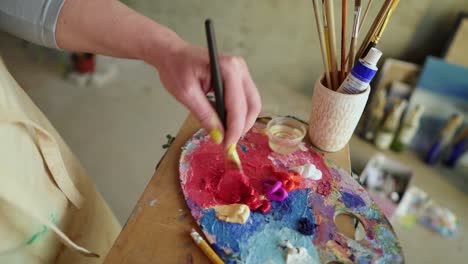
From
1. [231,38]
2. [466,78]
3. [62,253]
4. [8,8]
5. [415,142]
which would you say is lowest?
[415,142]

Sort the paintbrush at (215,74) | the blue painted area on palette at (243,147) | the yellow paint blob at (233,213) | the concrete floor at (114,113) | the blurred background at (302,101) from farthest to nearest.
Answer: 1. the concrete floor at (114,113)
2. the blurred background at (302,101)
3. the blue painted area on palette at (243,147)
4. the yellow paint blob at (233,213)
5. the paintbrush at (215,74)

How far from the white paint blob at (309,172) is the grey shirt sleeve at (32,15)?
1.48 feet

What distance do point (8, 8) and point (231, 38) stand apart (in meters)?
1.22

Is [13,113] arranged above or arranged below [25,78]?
above

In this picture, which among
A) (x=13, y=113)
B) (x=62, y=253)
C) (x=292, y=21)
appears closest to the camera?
(x=13, y=113)

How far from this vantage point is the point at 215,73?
44 cm

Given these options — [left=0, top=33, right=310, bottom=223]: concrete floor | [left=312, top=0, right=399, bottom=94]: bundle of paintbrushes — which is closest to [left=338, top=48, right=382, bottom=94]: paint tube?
[left=312, top=0, right=399, bottom=94]: bundle of paintbrushes

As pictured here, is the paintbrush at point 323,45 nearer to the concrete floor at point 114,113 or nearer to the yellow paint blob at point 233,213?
the yellow paint blob at point 233,213

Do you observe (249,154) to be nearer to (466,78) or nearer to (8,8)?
(8,8)

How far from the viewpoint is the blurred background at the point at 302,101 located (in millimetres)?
1268

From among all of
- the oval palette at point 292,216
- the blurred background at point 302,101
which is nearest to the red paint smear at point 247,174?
the oval palette at point 292,216

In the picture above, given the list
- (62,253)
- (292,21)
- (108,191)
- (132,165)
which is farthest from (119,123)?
(62,253)

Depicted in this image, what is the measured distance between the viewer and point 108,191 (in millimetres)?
1352

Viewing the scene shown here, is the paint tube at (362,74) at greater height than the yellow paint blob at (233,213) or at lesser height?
greater
